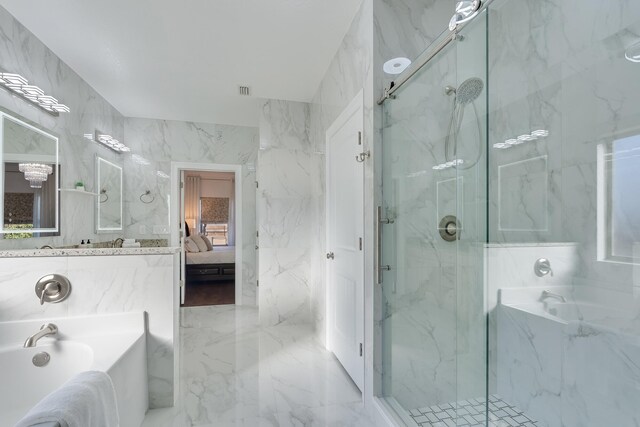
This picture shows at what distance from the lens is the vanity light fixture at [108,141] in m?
3.33

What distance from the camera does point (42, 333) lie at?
1.72 m

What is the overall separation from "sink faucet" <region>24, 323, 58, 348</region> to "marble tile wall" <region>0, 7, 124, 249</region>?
32.1 inches

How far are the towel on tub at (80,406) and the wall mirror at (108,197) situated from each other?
3012mm

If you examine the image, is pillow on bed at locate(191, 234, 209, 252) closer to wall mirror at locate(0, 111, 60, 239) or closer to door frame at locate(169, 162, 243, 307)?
door frame at locate(169, 162, 243, 307)

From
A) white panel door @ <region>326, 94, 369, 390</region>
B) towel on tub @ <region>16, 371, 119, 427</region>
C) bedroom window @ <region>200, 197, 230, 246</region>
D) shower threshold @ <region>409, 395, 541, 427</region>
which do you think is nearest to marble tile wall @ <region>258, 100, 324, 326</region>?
white panel door @ <region>326, 94, 369, 390</region>

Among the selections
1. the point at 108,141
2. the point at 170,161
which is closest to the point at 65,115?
the point at 108,141

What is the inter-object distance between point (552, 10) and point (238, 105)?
124 inches

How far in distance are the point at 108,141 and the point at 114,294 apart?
258cm

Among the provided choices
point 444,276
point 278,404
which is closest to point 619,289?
point 444,276

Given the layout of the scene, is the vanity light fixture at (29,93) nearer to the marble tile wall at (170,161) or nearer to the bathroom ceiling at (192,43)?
the bathroom ceiling at (192,43)

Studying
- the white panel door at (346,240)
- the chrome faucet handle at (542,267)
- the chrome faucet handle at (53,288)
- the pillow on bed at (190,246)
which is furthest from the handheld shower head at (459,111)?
the pillow on bed at (190,246)

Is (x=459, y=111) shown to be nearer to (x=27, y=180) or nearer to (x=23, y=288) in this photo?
(x=23, y=288)

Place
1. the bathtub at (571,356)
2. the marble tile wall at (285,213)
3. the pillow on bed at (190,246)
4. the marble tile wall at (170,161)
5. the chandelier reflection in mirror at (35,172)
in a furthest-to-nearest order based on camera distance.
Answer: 1. the pillow on bed at (190,246)
2. the marble tile wall at (170,161)
3. the marble tile wall at (285,213)
4. the chandelier reflection in mirror at (35,172)
5. the bathtub at (571,356)

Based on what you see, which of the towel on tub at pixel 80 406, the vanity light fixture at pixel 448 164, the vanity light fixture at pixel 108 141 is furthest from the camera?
the vanity light fixture at pixel 108 141
